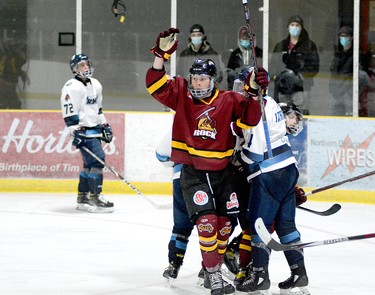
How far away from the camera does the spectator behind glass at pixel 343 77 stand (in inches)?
332

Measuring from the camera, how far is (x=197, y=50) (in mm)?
8773

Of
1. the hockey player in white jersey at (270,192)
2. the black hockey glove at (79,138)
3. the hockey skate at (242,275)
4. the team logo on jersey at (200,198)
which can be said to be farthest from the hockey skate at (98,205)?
the team logo on jersey at (200,198)

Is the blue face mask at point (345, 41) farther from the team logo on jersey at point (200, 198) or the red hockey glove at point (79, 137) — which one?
the team logo on jersey at point (200, 198)

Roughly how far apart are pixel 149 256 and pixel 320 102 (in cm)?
361

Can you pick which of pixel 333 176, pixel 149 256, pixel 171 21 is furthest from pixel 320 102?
pixel 149 256

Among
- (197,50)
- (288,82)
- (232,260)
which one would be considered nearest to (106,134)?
(197,50)

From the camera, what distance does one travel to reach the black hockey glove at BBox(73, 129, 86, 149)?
713 cm

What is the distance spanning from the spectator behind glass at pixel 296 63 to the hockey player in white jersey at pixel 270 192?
4.22m

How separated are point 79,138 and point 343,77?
8.71 ft

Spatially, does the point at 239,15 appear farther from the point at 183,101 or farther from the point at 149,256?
the point at 183,101

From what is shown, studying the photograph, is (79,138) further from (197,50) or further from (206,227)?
(206,227)

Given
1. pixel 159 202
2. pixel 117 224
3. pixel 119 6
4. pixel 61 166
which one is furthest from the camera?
pixel 119 6

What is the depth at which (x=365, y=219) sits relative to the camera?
6.91 metres

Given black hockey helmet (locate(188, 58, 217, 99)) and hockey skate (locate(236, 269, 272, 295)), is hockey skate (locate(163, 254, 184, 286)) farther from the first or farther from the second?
black hockey helmet (locate(188, 58, 217, 99))
